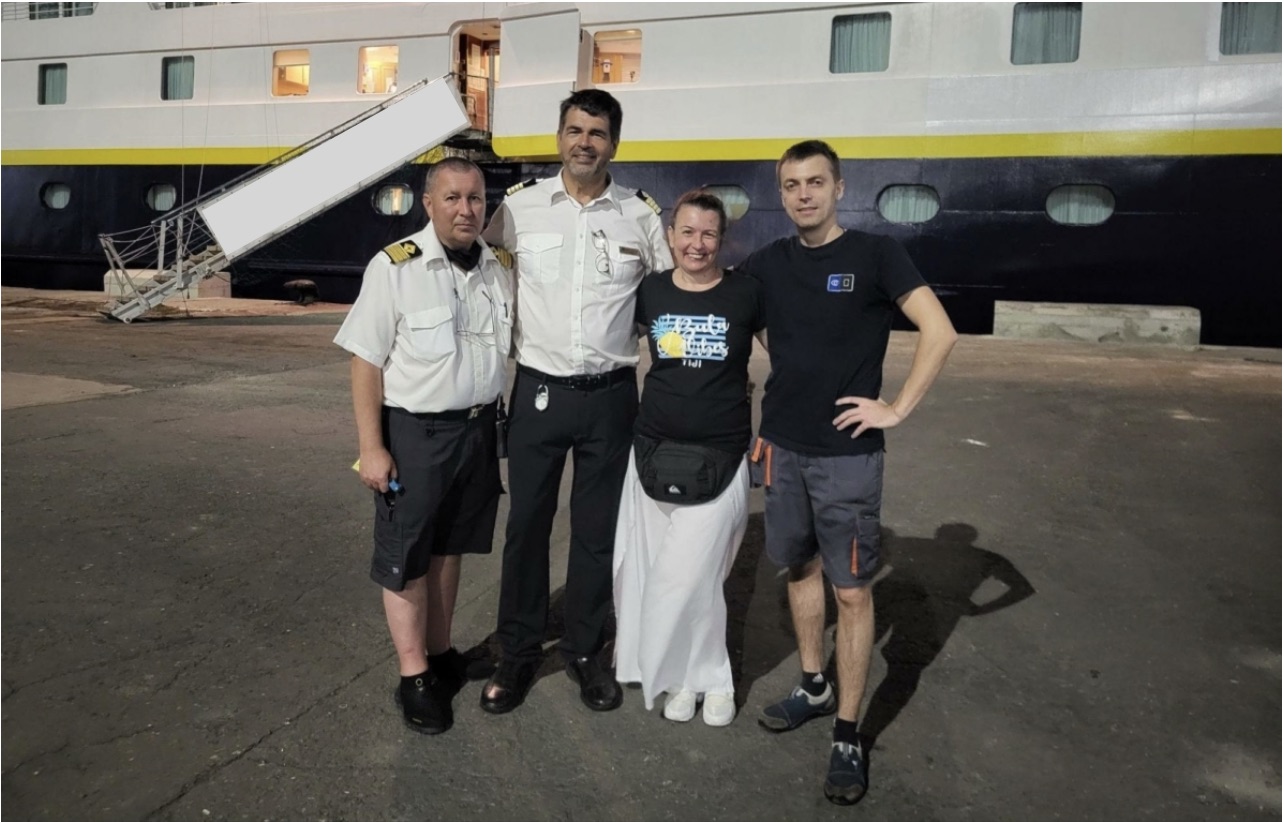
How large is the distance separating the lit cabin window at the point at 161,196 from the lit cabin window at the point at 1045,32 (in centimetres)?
1321

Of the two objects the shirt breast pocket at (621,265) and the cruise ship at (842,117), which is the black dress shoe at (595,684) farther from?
the cruise ship at (842,117)

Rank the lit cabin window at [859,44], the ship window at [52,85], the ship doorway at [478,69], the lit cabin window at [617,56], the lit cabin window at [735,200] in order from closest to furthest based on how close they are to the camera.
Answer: the lit cabin window at [859,44] < the lit cabin window at [735,200] < the lit cabin window at [617,56] < the ship doorway at [478,69] < the ship window at [52,85]

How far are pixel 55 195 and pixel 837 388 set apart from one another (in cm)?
1878

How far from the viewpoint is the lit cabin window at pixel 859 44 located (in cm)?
1184

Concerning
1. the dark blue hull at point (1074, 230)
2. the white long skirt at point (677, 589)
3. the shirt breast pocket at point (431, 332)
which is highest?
the dark blue hull at point (1074, 230)

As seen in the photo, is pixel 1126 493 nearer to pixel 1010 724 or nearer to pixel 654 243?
pixel 1010 724

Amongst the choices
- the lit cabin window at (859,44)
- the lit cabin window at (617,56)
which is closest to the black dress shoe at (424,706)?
the lit cabin window at (859,44)

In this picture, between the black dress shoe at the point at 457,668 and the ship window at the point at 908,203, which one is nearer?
the black dress shoe at the point at 457,668

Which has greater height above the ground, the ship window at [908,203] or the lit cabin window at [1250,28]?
the lit cabin window at [1250,28]

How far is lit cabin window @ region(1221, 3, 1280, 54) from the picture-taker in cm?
1051

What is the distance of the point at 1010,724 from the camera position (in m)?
2.68

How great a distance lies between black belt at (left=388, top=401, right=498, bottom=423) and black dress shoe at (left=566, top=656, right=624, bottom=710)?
82cm

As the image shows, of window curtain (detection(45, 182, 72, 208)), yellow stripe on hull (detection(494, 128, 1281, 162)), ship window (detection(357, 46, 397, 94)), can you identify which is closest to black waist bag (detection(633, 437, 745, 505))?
yellow stripe on hull (detection(494, 128, 1281, 162))

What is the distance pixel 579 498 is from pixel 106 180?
16.8m
